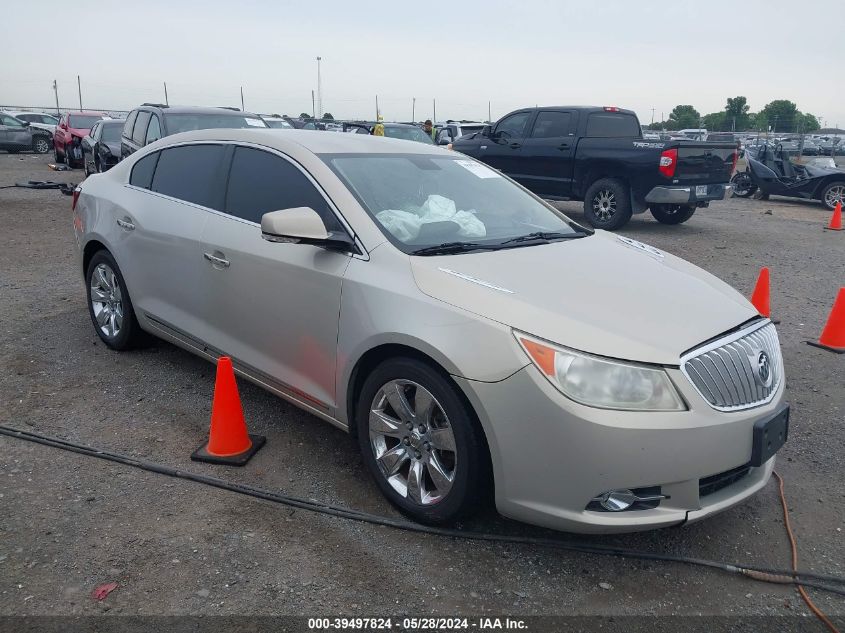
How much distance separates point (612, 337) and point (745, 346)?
27.6 inches

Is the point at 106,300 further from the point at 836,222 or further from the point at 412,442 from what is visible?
the point at 836,222

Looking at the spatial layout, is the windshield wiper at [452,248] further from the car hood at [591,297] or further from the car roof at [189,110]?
the car roof at [189,110]

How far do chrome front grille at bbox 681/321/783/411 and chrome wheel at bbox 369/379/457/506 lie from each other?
1013 mm

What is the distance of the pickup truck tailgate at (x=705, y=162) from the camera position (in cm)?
1112

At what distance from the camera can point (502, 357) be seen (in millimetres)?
2758

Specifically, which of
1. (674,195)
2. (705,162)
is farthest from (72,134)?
(705,162)

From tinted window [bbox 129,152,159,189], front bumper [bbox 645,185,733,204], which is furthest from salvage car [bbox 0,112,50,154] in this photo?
tinted window [bbox 129,152,159,189]

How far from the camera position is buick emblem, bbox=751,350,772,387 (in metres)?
3.04

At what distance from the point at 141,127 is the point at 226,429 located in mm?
9512

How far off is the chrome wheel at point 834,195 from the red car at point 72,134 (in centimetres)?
1847

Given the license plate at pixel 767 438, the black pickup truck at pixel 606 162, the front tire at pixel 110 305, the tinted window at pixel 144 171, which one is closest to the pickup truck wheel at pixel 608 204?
the black pickup truck at pixel 606 162

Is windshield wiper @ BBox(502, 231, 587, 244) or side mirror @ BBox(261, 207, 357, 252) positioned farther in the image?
windshield wiper @ BBox(502, 231, 587, 244)

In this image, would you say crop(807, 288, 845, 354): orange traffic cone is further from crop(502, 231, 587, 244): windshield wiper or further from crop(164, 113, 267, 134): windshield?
crop(164, 113, 267, 134): windshield

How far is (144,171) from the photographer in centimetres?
501
